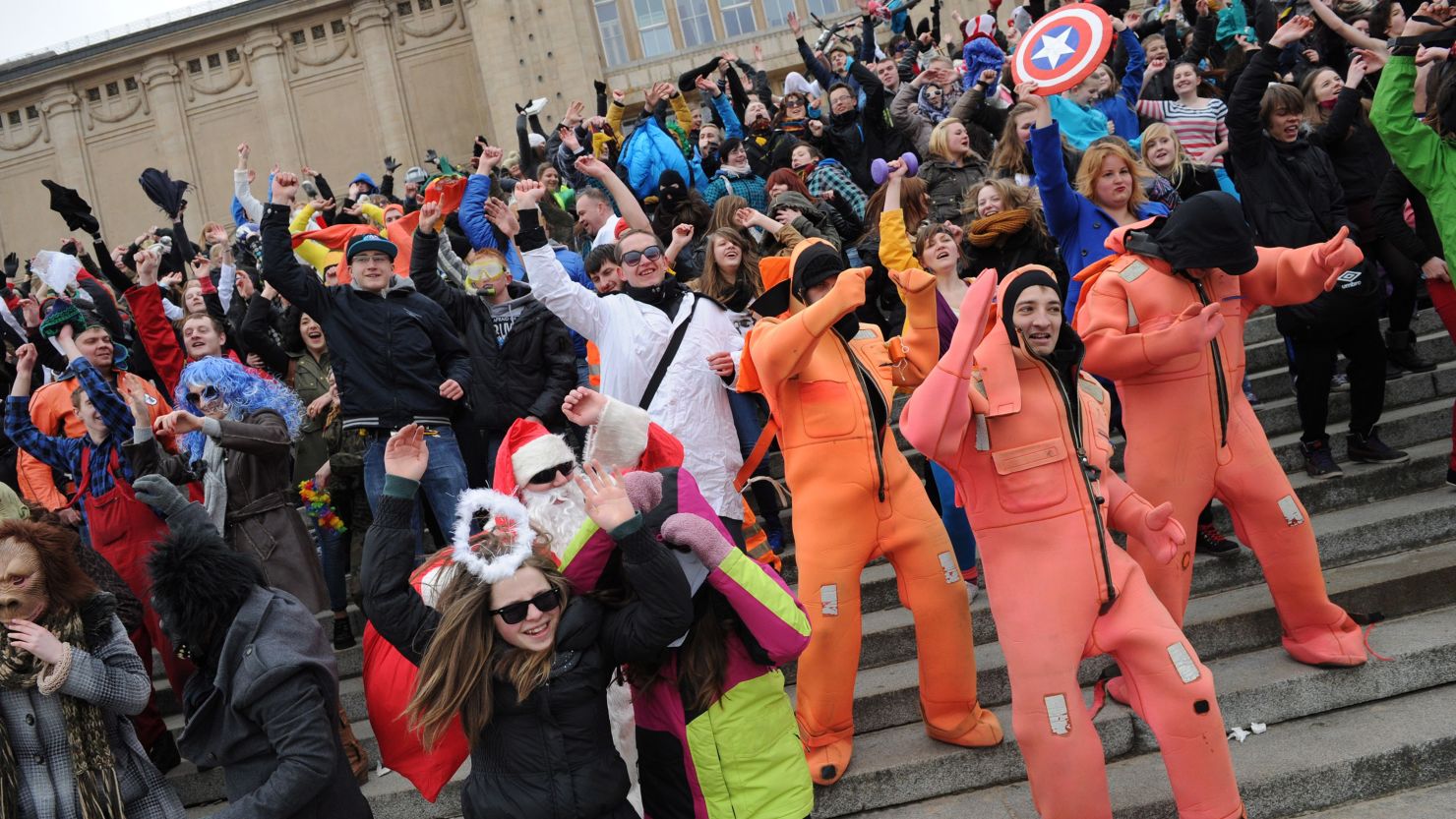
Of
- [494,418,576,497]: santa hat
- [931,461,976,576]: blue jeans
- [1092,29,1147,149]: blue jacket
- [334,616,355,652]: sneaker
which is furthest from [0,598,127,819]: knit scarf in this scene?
[1092,29,1147,149]: blue jacket

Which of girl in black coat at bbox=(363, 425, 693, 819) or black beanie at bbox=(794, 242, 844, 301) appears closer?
girl in black coat at bbox=(363, 425, 693, 819)

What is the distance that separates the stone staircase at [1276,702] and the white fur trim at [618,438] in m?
1.85

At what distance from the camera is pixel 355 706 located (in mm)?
6473

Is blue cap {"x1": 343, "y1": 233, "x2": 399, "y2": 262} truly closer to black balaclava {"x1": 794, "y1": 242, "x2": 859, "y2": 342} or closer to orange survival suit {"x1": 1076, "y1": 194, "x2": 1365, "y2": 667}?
black balaclava {"x1": 794, "y1": 242, "x2": 859, "y2": 342}

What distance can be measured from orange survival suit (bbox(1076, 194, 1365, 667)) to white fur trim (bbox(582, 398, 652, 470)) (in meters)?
1.95

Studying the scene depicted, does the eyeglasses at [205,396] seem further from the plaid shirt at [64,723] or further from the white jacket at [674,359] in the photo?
the plaid shirt at [64,723]

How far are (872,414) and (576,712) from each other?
1.96m

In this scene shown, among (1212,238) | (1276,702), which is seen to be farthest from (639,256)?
(1276,702)

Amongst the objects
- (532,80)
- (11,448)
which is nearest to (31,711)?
(11,448)

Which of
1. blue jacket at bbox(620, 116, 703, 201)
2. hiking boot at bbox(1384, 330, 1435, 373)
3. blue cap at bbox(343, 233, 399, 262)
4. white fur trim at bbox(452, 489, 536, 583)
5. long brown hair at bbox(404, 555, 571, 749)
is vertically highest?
blue jacket at bbox(620, 116, 703, 201)

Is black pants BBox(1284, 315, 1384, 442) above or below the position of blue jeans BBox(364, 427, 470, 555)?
below

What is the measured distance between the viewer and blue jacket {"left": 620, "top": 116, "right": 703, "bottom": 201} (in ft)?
32.7

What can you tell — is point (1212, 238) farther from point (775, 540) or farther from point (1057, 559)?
point (775, 540)

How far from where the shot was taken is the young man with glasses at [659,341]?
5.39 meters
